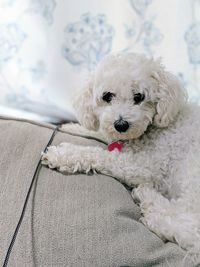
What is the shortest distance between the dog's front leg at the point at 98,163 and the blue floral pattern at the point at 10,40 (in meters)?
0.46

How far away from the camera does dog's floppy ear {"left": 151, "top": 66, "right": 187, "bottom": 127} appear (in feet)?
3.82

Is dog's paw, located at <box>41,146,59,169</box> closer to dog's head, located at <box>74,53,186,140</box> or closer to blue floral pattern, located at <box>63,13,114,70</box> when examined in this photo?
dog's head, located at <box>74,53,186,140</box>

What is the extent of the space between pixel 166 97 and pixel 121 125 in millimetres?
155

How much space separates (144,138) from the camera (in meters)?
1.27

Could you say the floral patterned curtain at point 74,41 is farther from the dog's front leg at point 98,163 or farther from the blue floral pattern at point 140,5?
the dog's front leg at point 98,163

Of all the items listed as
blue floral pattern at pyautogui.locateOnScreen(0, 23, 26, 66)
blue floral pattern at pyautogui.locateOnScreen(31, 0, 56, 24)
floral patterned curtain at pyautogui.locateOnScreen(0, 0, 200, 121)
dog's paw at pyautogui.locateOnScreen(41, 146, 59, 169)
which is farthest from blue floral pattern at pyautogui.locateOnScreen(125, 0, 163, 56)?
dog's paw at pyautogui.locateOnScreen(41, 146, 59, 169)

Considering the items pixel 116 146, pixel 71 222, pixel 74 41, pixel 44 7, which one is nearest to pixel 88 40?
pixel 74 41

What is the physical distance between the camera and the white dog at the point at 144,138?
1.15 metres

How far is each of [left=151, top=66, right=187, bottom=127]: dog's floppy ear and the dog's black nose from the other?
110mm

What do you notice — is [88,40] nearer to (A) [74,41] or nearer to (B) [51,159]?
(A) [74,41]

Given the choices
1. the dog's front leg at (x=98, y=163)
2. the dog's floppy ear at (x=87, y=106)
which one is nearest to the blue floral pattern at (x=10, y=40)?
the dog's floppy ear at (x=87, y=106)

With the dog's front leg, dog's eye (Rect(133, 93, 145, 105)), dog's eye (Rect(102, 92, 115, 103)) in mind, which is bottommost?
the dog's front leg

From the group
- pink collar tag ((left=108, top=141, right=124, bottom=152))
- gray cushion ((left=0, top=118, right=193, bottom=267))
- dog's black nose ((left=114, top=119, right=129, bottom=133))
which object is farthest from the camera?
pink collar tag ((left=108, top=141, right=124, bottom=152))

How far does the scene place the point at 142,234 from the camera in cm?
100
